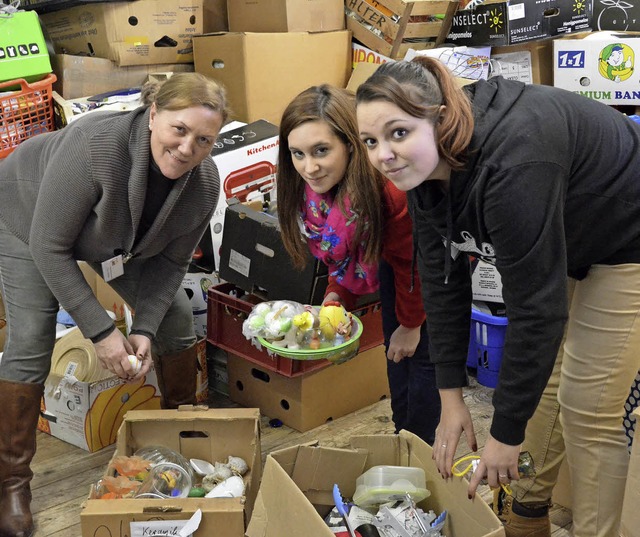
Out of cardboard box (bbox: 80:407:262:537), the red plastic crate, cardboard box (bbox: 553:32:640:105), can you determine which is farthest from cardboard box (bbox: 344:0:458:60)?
cardboard box (bbox: 80:407:262:537)

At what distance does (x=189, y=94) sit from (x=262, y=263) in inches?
31.9

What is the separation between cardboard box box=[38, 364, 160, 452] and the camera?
2451 millimetres

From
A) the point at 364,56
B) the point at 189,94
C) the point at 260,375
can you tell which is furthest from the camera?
the point at 364,56

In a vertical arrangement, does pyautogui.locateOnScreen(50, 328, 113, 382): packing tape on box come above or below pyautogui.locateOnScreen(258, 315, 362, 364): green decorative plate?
below

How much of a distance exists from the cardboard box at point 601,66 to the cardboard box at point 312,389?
4.16ft

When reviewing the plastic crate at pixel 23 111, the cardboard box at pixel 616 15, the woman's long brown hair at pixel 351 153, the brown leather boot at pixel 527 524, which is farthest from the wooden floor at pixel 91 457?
the cardboard box at pixel 616 15

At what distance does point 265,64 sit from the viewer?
11.0ft

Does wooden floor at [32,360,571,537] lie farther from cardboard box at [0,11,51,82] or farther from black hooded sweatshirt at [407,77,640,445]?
cardboard box at [0,11,51,82]

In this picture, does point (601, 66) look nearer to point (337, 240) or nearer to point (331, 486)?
point (337, 240)

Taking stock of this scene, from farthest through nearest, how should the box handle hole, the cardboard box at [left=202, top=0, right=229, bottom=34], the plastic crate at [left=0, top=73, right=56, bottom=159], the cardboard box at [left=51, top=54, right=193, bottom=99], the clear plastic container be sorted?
the cardboard box at [left=202, top=0, right=229, bottom=34], the cardboard box at [left=51, top=54, right=193, bottom=99], the plastic crate at [left=0, top=73, right=56, bottom=159], the box handle hole, the clear plastic container

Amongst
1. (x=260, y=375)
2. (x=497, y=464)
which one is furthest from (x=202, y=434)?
(x=497, y=464)

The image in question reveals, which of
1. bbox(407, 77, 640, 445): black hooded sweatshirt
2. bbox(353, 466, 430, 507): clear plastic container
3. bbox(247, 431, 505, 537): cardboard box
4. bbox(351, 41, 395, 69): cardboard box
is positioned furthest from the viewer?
bbox(351, 41, 395, 69): cardboard box

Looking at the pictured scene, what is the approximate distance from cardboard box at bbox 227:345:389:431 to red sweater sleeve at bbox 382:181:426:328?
2.24ft

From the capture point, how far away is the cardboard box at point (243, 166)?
2.93 metres
